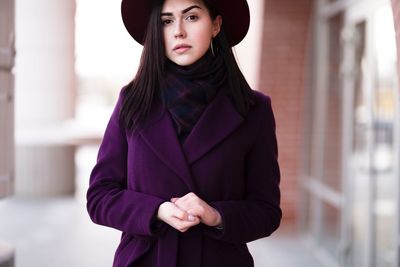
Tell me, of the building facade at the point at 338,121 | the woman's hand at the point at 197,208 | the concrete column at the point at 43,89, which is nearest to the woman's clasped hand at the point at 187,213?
the woman's hand at the point at 197,208

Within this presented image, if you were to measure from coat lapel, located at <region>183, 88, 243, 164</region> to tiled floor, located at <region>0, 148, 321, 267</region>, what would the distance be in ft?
13.4

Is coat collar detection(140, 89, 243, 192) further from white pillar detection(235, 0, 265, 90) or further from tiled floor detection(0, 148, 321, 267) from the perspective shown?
white pillar detection(235, 0, 265, 90)

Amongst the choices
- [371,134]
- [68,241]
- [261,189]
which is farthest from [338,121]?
[261,189]

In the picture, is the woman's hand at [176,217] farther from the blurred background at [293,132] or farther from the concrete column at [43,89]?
the concrete column at [43,89]

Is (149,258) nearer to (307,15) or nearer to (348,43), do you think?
(348,43)

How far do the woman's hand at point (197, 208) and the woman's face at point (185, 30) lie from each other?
357mm

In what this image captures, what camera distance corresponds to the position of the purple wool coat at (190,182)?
1.53 metres

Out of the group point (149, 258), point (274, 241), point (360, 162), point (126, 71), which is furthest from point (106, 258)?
point (126, 71)

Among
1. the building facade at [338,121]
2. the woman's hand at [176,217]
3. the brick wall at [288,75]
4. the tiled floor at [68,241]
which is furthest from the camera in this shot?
the brick wall at [288,75]

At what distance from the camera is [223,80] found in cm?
160

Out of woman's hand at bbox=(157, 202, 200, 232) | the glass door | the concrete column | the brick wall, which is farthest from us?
the concrete column

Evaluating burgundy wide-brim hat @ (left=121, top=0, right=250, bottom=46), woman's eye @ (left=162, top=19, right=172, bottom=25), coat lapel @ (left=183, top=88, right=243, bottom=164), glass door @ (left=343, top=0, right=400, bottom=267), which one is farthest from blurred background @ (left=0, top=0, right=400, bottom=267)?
woman's eye @ (left=162, top=19, right=172, bottom=25)

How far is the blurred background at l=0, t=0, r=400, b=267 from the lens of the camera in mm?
4391

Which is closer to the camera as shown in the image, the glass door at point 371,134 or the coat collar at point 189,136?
the coat collar at point 189,136
